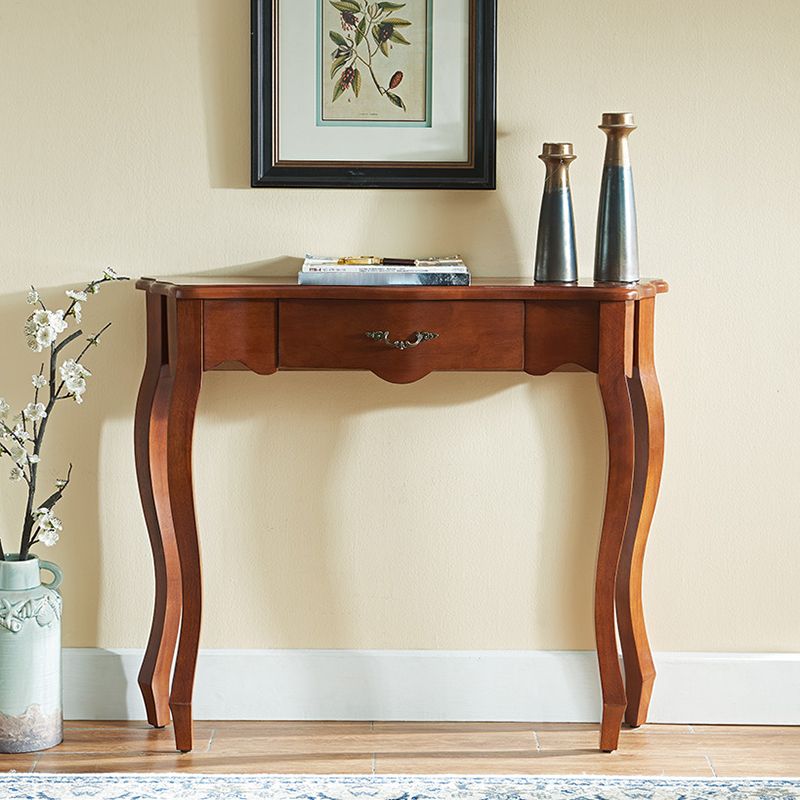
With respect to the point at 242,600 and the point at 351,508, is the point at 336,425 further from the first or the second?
the point at 242,600

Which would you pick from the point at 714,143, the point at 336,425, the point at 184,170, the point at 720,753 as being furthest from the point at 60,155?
the point at 720,753

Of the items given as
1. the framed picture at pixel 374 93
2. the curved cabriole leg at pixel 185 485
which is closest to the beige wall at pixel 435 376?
the framed picture at pixel 374 93

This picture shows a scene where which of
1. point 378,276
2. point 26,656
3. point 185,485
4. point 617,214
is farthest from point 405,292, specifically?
point 26,656

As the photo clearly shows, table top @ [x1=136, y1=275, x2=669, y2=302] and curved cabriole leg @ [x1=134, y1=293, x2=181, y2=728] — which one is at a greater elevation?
table top @ [x1=136, y1=275, x2=669, y2=302]

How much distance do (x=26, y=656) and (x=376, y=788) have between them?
70 centimetres

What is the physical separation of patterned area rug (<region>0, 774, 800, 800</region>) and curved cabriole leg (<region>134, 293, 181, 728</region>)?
25 centimetres

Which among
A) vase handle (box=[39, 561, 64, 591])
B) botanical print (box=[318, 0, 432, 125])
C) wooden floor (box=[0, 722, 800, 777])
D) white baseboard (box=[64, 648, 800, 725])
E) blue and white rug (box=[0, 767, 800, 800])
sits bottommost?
wooden floor (box=[0, 722, 800, 777])

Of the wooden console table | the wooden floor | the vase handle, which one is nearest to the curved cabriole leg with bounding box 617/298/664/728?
the wooden console table

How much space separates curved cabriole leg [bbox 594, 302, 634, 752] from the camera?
2012mm

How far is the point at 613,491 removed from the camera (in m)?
2.10

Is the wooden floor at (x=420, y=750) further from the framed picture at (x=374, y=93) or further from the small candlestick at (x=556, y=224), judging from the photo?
the framed picture at (x=374, y=93)

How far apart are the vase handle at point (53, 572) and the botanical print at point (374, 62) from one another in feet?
3.33

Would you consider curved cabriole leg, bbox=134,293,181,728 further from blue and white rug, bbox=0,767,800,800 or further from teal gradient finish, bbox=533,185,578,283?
teal gradient finish, bbox=533,185,578,283

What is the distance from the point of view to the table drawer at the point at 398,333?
6.64 ft
